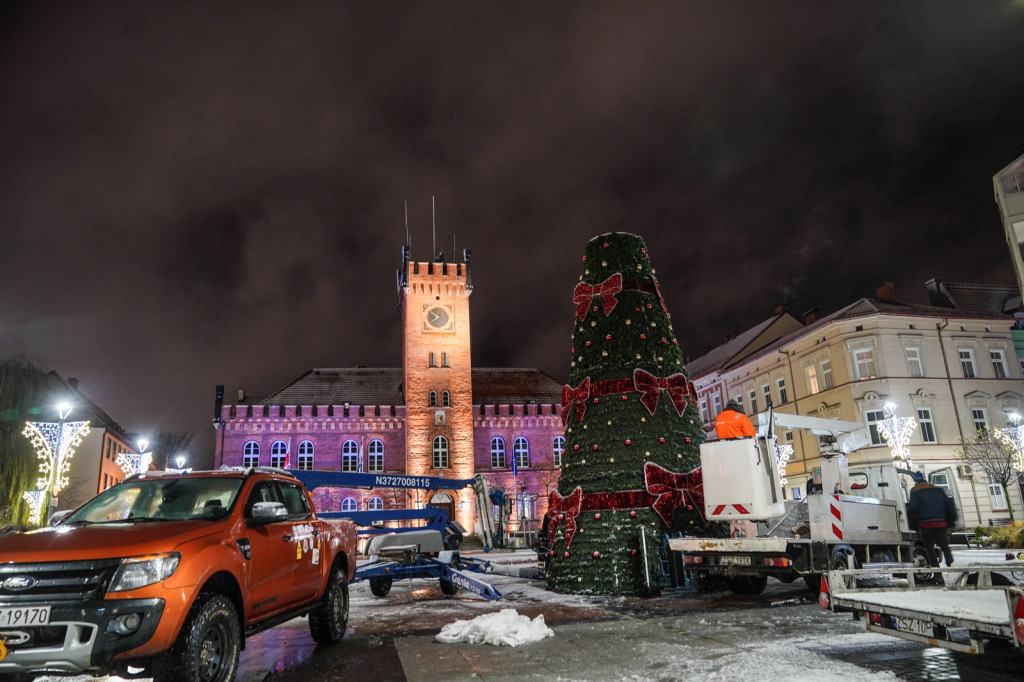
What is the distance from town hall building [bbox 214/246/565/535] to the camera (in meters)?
42.4

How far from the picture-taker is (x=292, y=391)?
151ft

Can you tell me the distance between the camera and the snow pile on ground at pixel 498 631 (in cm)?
729

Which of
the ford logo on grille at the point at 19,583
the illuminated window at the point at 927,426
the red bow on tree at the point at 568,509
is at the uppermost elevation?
the illuminated window at the point at 927,426

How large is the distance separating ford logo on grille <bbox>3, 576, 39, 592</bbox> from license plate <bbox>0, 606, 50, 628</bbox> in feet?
0.46

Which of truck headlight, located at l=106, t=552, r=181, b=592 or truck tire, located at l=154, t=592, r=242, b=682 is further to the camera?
truck tire, located at l=154, t=592, r=242, b=682

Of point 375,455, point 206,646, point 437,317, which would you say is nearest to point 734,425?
point 206,646

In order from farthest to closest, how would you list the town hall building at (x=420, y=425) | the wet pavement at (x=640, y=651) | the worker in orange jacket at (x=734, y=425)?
1. the town hall building at (x=420, y=425)
2. the worker in orange jacket at (x=734, y=425)
3. the wet pavement at (x=640, y=651)

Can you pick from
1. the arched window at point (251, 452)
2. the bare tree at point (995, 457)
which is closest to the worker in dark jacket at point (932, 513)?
the bare tree at point (995, 457)

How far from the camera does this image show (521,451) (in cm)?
4572

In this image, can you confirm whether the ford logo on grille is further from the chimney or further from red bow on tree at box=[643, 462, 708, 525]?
the chimney

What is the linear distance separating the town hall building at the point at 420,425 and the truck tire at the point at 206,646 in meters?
36.2

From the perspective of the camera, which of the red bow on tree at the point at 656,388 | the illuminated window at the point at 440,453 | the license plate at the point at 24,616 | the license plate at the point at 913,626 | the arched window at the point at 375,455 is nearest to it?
the license plate at the point at 24,616

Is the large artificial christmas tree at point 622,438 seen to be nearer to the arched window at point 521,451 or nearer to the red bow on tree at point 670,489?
the red bow on tree at point 670,489

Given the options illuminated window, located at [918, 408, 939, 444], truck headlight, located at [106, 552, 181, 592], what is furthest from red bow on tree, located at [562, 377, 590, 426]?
illuminated window, located at [918, 408, 939, 444]
